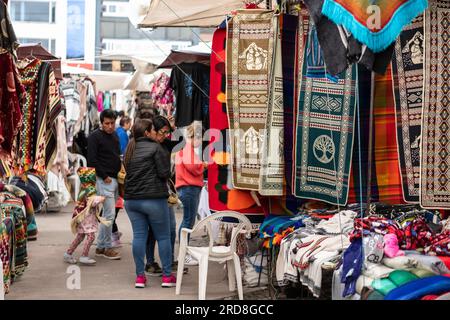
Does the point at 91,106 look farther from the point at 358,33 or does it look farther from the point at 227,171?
the point at 358,33

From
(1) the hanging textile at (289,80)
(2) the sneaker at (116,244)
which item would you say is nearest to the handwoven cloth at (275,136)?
(1) the hanging textile at (289,80)

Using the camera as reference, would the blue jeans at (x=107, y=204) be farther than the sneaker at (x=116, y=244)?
No

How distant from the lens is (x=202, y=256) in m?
7.79

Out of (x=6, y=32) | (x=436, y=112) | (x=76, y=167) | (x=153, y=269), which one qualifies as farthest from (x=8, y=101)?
(x=76, y=167)

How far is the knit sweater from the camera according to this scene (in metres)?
9.87

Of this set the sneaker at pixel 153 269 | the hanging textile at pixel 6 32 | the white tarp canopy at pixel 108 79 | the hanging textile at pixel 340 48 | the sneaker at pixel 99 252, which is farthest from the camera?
the white tarp canopy at pixel 108 79

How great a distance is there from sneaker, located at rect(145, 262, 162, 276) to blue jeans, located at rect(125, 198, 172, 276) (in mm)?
767

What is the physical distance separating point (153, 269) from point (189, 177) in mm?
1240

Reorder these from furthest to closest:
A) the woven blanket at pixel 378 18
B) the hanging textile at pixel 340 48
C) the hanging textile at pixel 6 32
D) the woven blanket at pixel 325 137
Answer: the woven blanket at pixel 325 137 → the hanging textile at pixel 6 32 → the hanging textile at pixel 340 48 → the woven blanket at pixel 378 18

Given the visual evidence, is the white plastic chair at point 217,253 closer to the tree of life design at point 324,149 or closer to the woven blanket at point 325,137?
the woven blanket at point 325,137

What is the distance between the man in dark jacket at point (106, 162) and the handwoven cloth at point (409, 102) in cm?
410

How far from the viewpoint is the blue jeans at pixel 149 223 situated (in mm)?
8266
